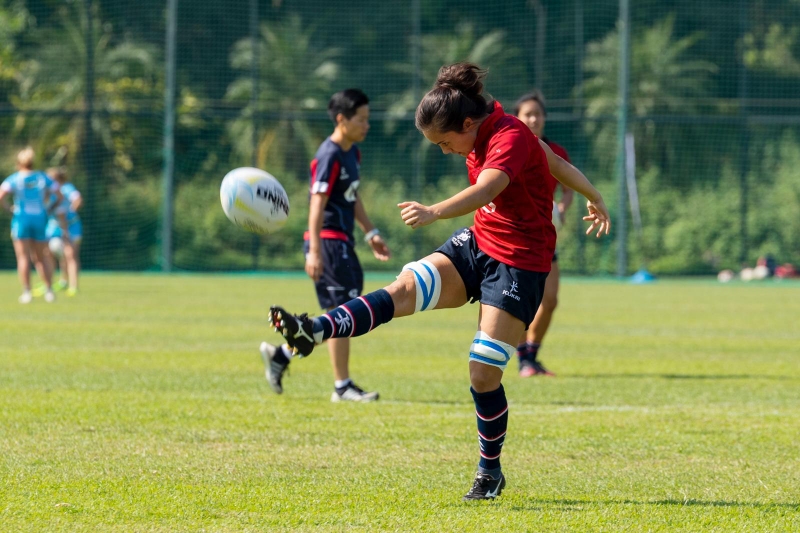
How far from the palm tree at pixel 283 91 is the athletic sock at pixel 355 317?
2584 centimetres

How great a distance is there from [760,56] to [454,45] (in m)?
9.31

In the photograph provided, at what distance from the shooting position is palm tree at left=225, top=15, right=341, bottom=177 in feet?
103

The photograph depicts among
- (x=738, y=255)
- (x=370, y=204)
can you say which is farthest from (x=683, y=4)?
(x=370, y=204)

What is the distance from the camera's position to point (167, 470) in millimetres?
5375

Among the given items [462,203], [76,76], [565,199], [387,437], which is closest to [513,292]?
[462,203]

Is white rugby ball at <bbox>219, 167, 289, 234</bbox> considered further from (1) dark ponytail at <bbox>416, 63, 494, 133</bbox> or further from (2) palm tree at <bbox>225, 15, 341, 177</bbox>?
(2) palm tree at <bbox>225, 15, 341, 177</bbox>

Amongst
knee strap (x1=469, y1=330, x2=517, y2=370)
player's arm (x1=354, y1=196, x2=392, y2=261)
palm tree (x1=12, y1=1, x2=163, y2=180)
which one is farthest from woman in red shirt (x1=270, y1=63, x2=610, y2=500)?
palm tree (x1=12, y1=1, x2=163, y2=180)

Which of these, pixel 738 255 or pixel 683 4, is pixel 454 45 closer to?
pixel 683 4

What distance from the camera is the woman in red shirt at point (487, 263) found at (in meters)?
4.87

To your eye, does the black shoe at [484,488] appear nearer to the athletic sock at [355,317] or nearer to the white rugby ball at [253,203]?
the athletic sock at [355,317]

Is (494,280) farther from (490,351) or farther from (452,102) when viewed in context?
(452,102)

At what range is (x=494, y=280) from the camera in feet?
16.4

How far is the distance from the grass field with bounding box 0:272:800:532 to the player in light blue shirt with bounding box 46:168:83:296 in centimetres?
645

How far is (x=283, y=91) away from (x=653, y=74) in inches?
458
